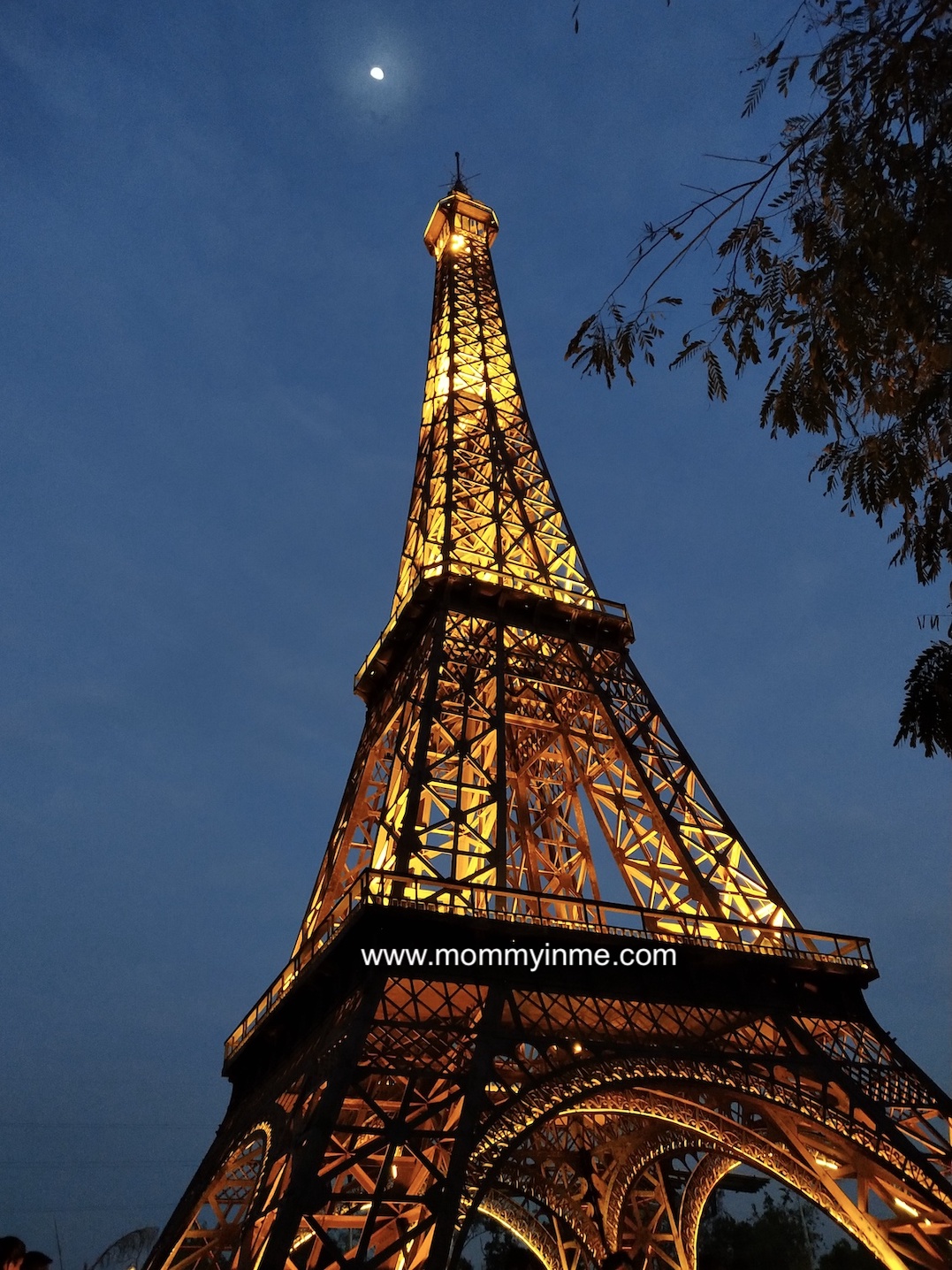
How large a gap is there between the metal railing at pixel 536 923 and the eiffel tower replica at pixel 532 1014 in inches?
3.0

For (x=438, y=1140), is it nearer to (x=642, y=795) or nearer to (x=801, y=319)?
(x=642, y=795)

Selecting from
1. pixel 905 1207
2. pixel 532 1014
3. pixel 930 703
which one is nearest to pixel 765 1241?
pixel 905 1207

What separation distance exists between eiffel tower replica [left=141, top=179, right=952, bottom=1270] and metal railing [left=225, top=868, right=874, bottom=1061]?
0.25 ft

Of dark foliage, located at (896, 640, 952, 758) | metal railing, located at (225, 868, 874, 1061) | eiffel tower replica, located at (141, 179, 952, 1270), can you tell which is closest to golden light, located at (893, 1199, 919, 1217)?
eiffel tower replica, located at (141, 179, 952, 1270)

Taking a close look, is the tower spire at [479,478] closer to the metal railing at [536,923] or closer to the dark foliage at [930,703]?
the metal railing at [536,923]

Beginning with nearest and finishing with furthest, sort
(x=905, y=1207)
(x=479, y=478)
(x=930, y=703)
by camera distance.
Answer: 1. (x=930, y=703)
2. (x=905, y=1207)
3. (x=479, y=478)

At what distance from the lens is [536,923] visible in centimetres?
1898

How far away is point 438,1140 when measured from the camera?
15750 mm

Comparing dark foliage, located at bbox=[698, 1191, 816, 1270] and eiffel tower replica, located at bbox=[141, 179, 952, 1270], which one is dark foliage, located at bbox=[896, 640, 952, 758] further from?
dark foliage, located at bbox=[698, 1191, 816, 1270]

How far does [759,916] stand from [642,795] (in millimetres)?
3898

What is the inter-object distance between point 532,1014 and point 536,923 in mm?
1589

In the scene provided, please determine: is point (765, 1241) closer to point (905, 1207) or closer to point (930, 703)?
point (905, 1207)

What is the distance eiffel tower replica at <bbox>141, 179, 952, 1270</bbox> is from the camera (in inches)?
644

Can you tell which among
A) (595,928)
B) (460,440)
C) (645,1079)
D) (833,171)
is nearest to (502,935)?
(595,928)
